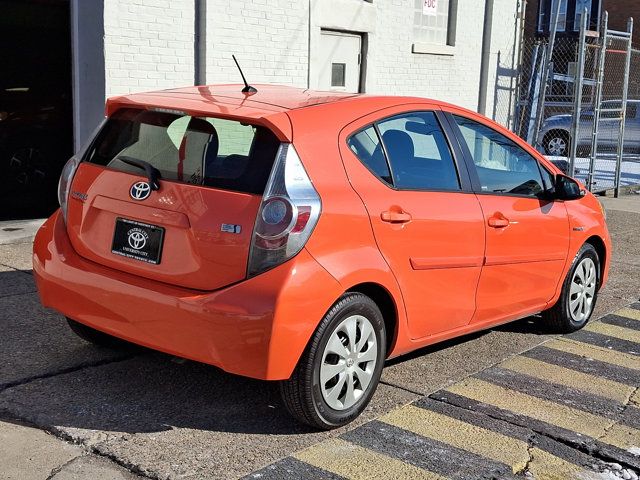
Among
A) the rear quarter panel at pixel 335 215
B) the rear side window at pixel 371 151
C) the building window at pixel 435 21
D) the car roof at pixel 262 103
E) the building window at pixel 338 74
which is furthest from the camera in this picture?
the building window at pixel 435 21

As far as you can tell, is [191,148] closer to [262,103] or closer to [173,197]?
[173,197]

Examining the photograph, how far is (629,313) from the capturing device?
7062 mm

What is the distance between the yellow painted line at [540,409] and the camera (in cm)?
457

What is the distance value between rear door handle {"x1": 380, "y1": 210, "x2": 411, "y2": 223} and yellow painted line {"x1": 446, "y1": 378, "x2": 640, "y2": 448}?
108 centimetres

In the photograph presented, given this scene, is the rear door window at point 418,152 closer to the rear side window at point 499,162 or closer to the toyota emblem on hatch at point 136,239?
the rear side window at point 499,162

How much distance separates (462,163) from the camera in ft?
17.1

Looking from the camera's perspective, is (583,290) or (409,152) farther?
(583,290)

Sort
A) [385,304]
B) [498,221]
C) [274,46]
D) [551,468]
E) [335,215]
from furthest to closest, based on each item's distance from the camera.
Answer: [274,46] → [498,221] → [385,304] → [335,215] → [551,468]

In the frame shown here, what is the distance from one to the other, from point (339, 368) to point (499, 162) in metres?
2.10

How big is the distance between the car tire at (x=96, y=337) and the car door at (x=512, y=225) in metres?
2.14

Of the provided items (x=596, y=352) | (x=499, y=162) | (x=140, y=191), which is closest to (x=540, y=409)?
(x=596, y=352)

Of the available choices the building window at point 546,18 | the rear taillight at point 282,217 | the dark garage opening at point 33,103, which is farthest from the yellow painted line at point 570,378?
the building window at point 546,18

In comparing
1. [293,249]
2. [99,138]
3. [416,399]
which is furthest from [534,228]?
[99,138]

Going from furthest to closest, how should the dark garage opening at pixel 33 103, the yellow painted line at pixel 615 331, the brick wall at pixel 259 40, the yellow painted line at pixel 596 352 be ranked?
the brick wall at pixel 259 40 → the dark garage opening at pixel 33 103 → the yellow painted line at pixel 615 331 → the yellow painted line at pixel 596 352
